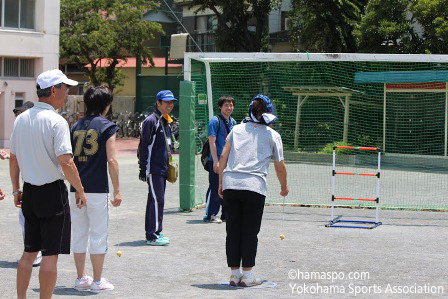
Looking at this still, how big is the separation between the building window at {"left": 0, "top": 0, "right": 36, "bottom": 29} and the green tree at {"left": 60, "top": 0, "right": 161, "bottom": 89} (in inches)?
294

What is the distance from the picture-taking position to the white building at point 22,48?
34.4m

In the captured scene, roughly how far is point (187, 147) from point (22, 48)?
22.8 m

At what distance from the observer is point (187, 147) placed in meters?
13.6

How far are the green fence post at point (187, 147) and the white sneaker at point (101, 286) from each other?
6034 millimetres

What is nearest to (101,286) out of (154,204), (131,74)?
(154,204)

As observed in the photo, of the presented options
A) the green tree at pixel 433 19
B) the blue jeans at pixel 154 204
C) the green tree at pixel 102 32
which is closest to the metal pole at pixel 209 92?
the blue jeans at pixel 154 204

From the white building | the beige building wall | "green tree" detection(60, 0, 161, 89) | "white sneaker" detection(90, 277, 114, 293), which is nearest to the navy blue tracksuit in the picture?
"white sneaker" detection(90, 277, 114, 293)

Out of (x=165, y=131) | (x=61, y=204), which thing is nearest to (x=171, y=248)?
(x=165, y=131)

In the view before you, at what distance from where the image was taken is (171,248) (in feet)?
32.3

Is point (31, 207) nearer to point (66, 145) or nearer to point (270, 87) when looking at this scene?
point (66, 145)

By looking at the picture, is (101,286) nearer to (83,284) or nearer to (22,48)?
(83,284)

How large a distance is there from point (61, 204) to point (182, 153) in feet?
24.1

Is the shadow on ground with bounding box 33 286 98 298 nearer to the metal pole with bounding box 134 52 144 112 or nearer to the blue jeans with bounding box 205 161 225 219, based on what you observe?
the blue jeans with bounding box 205 161 225 219

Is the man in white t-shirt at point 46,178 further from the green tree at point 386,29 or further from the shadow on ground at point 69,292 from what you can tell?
the green tree at point 386,29
